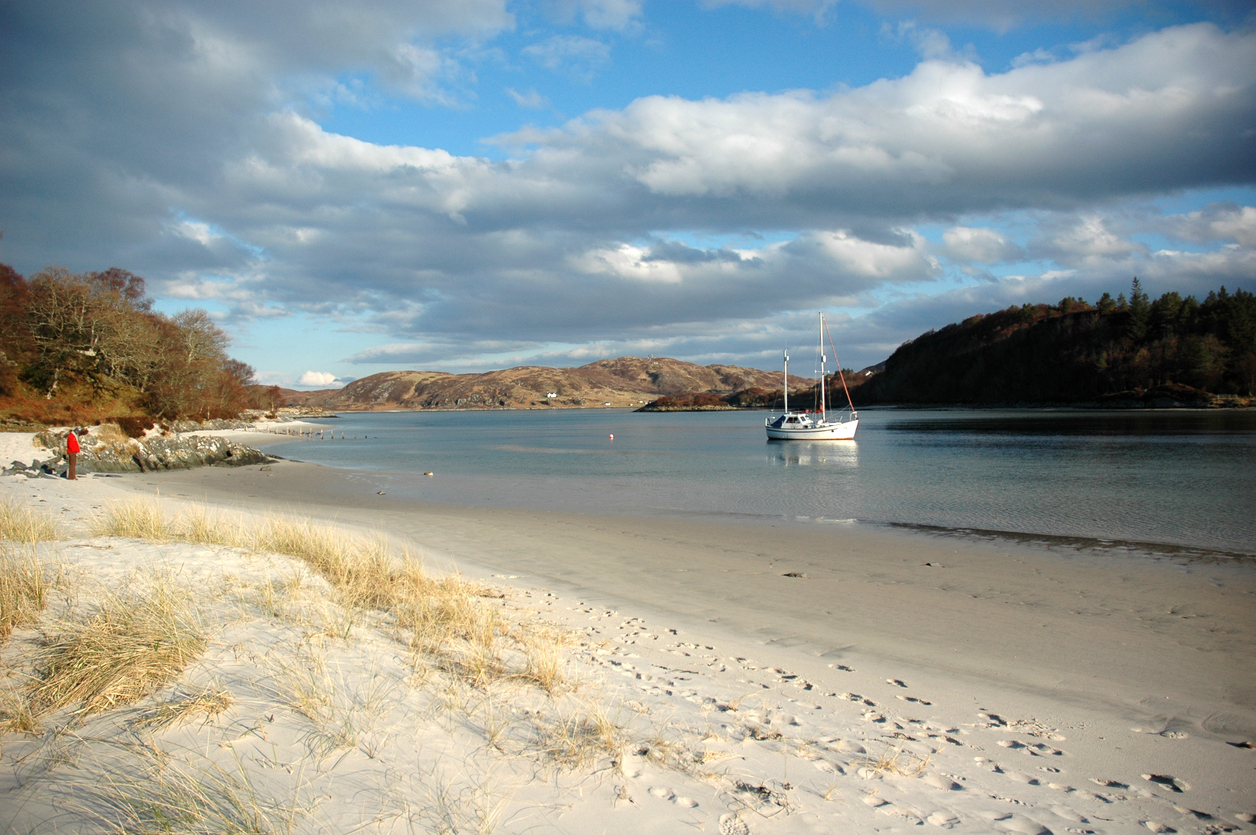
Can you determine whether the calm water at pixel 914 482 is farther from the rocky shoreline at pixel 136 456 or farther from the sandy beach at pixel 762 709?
the sandy beach at pixel 762 709

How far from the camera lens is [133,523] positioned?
36.0 feet

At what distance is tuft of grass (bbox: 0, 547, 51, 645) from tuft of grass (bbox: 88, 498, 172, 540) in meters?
3.63

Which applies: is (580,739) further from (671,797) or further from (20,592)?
(20,592)

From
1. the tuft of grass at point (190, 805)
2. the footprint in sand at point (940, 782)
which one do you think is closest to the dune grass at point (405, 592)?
the tuft of grass at point (190, 805)

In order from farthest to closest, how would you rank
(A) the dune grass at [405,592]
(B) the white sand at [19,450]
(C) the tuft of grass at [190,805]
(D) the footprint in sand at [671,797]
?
1. (B) the white sand at [19,450]
2. (A) the dune grass at [405,592]
3. (D) the footprint in sand at [671,797]
4. (C) the tuft of grass at [190,805]

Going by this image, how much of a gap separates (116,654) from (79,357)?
55.0m

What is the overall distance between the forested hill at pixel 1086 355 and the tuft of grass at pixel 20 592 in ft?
414

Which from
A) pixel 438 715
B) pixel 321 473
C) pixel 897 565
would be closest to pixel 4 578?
pixel 438 715

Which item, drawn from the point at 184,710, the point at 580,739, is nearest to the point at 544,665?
the point at 580,739

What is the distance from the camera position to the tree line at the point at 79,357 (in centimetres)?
4312

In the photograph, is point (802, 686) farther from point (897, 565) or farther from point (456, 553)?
point (456, 553)

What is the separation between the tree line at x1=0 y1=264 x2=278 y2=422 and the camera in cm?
4312

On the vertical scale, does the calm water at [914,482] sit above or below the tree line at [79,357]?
below

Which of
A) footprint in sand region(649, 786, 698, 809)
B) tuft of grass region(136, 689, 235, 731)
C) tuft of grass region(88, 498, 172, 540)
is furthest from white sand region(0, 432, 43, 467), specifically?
footprint in sand region(649, 786, 698, 809)
